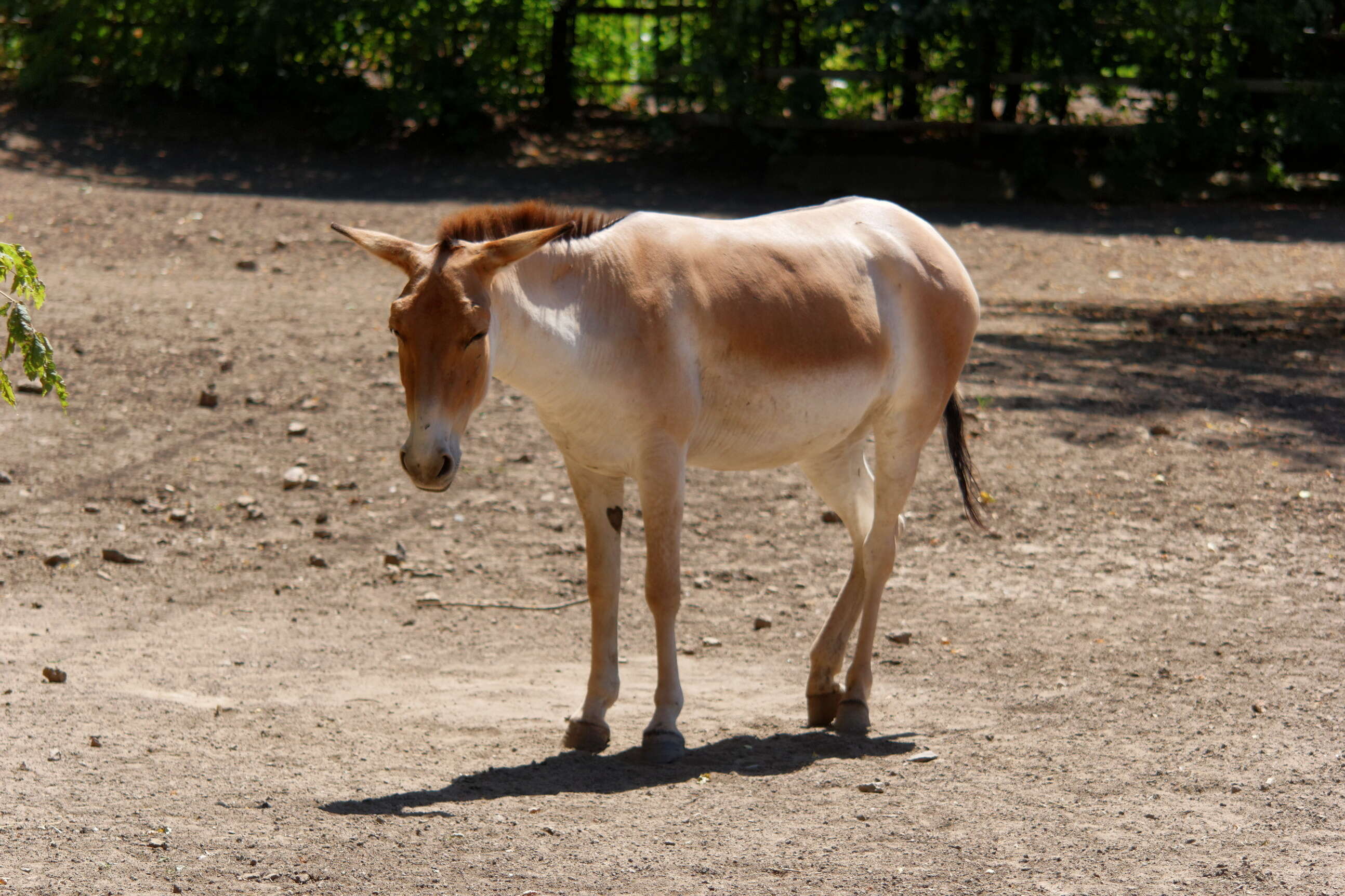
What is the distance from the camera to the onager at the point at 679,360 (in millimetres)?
3877

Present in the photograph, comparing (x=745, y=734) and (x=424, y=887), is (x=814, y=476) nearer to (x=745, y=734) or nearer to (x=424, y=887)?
(x=745, y=734)

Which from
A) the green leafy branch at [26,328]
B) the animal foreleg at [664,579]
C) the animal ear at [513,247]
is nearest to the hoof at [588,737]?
the animal foreleg at [664,579]

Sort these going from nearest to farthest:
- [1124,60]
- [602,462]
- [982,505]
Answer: [602,462] < [982,505] < [1124,60]

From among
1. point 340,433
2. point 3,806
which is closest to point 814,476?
point 3,806

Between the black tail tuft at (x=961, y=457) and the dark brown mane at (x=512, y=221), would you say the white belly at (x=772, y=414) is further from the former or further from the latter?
the black tail tuft at (x=961, y=457)

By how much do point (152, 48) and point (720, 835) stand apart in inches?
568

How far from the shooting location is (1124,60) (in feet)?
49.1

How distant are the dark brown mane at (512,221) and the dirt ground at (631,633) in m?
1.70

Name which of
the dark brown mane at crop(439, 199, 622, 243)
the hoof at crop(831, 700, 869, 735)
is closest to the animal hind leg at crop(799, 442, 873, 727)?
the hoof at crop(831, 700, 869, 735)

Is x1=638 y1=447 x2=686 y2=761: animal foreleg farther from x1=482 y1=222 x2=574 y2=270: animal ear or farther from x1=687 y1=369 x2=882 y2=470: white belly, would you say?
x1=482 y1=222 x2=574 y2=270: animal ear

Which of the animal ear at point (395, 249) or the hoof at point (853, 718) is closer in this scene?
the animal ear at point (395, 249)

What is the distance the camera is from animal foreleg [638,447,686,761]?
437cm

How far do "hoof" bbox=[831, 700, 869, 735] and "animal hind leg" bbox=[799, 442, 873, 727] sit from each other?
12 centimetres

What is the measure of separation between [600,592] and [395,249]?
4.63 feet
